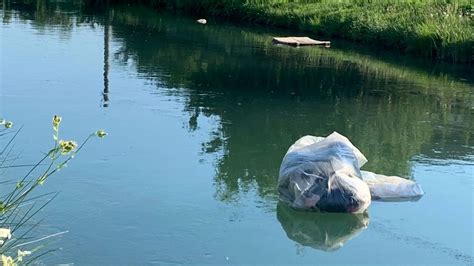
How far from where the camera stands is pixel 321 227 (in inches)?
180

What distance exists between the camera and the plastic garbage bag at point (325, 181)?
473cm

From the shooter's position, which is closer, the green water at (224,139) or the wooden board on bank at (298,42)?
the green water at (224,139)

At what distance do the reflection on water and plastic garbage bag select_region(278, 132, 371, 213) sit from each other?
0.18 ft

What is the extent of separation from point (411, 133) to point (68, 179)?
3.48m

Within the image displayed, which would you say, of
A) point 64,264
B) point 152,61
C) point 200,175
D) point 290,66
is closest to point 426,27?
point 290,66

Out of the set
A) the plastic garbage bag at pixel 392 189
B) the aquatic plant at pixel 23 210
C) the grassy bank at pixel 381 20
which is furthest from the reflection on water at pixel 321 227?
the grassy bank at pixel 381 20

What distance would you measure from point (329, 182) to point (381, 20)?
35.3 feet

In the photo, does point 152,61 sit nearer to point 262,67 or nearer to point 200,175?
point 262,67

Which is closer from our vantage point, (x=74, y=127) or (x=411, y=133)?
(x=74, y=127)

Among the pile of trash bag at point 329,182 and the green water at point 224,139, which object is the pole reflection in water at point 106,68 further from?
the pile of trash bag at point 329,182

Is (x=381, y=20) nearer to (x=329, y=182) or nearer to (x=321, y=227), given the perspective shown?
(x=329, y=182)

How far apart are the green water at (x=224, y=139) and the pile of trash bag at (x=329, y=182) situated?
0.10 m

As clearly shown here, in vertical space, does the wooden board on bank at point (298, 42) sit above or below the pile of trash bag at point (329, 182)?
above

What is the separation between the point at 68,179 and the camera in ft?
16.8
